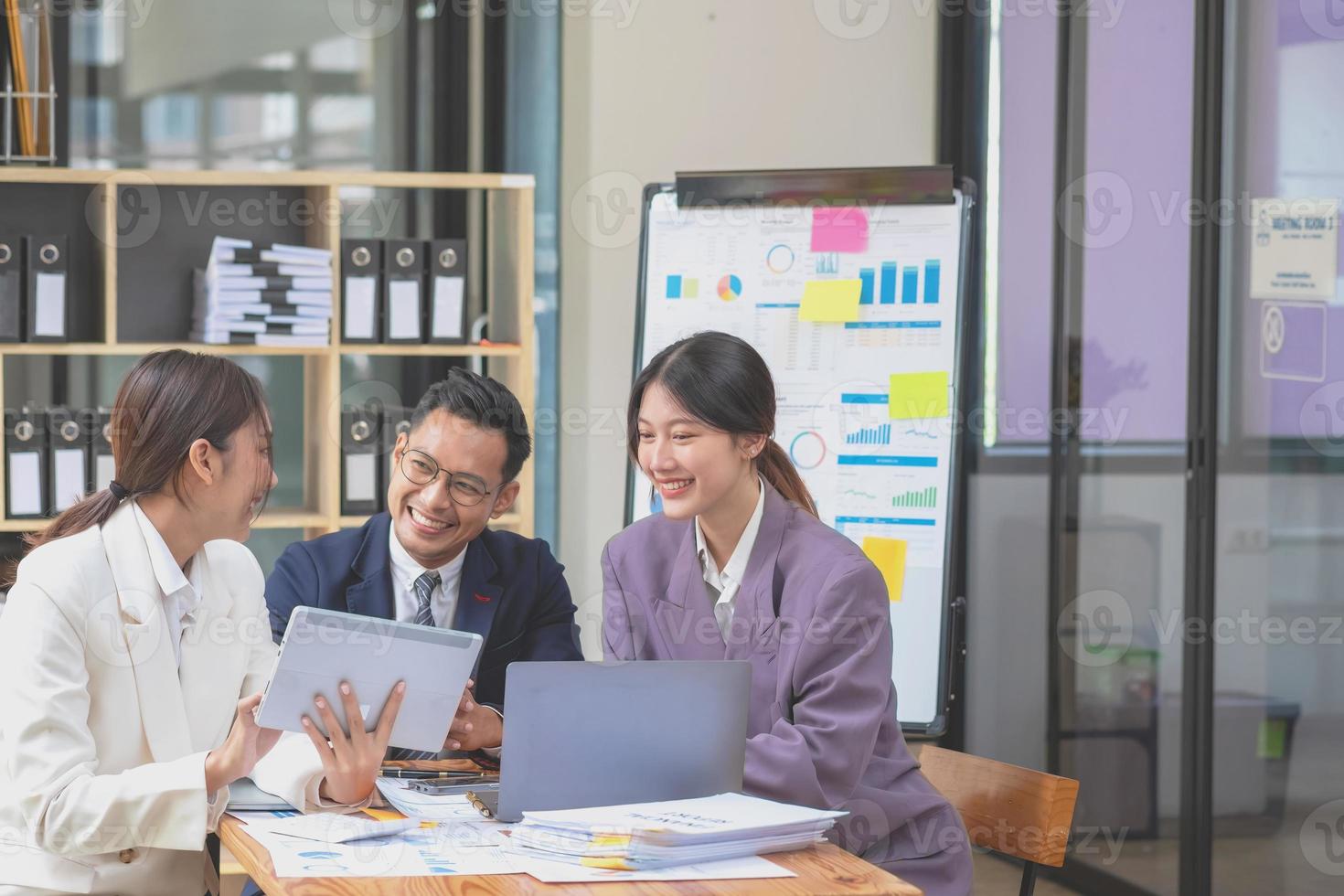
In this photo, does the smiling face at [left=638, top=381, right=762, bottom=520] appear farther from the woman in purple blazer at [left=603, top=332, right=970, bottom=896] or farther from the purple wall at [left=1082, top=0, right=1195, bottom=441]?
the purple wall at [left=1082, top=0, right=1195, bottom=441]

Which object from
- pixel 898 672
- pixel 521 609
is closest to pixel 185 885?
pixel 521 609

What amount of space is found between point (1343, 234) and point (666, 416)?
1.56 meters

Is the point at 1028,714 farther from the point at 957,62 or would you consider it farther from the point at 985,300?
the point at 957,62

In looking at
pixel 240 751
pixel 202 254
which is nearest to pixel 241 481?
pixel 240 751

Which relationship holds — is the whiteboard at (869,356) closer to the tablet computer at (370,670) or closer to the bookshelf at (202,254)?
the bookshelf at (202,254)

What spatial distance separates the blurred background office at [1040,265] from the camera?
3.25m

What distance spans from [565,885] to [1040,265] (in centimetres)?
300

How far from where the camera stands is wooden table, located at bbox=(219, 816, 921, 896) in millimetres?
1568

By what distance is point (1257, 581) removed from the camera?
332 centimetres

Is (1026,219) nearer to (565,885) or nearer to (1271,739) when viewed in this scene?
(1271,739)

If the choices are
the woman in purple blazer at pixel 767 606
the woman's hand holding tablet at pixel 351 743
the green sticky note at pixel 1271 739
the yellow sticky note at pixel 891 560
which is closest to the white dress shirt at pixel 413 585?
the woman in purple blazer at pixel 767 606

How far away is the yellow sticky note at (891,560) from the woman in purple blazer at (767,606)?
1.09m

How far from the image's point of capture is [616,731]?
1.79 meters

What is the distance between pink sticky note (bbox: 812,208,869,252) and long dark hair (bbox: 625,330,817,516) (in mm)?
1265
